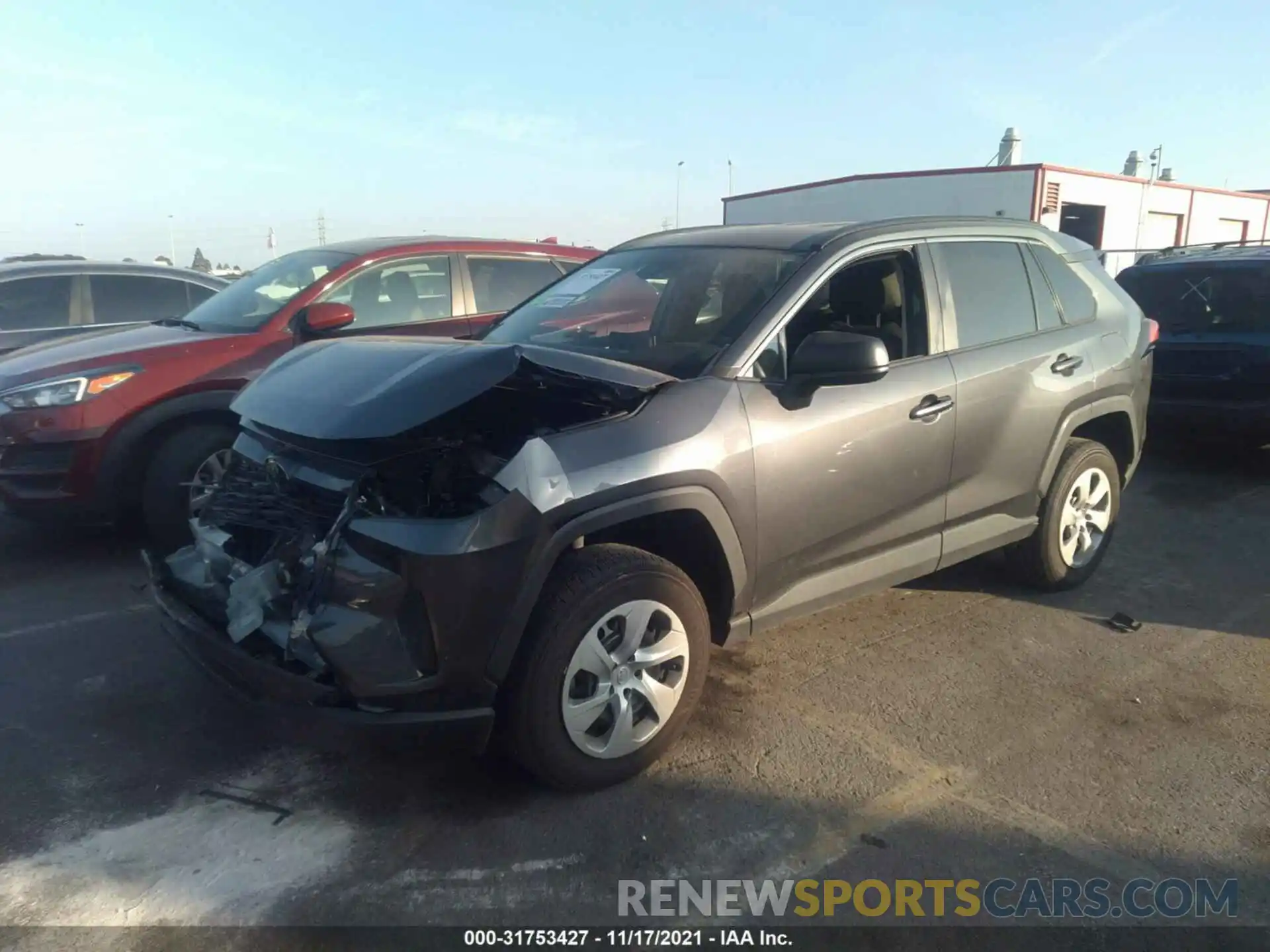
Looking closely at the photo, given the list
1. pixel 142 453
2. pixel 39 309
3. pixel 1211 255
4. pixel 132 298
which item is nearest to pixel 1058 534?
pixel 1211 255

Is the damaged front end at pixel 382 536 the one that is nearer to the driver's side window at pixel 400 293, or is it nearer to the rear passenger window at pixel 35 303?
the driver's side window at pixel 400 293

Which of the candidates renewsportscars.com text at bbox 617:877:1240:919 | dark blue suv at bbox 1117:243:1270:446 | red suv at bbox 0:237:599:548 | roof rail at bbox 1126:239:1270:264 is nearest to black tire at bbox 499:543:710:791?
renewsportscars.com text at bbox 617:877:1240:919

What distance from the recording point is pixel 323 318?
516cm

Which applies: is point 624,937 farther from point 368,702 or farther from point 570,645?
point 368,702

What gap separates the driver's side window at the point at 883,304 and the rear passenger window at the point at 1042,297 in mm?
905

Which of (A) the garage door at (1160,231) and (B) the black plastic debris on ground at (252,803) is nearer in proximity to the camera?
(B) the black plastic debris on ground at (252,803)

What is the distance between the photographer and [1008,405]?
13.6ft

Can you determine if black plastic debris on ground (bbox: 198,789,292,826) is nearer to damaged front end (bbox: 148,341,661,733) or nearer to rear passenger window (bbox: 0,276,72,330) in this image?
damaged front end (bbox: 148,341,661,733)

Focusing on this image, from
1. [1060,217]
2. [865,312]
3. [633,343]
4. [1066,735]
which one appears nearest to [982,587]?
[1066,735]

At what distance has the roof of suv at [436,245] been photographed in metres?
6.24

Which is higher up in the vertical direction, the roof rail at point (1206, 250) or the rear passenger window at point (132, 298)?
the roof rail at point (1206, 250)

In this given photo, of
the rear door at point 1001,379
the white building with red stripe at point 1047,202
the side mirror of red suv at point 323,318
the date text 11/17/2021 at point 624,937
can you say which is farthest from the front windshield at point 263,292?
the white building with red stripe at point 1047,202

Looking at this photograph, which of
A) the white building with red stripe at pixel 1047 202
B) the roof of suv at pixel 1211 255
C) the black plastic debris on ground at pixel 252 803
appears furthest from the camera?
the white building with red stripe at pixel 1047 202

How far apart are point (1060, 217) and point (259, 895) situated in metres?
26.7
